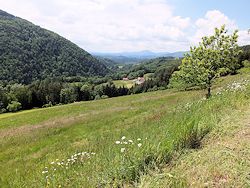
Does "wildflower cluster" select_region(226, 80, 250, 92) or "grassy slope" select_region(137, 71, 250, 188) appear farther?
"wildflower cluster" select_region(226, 80, 250, 92)

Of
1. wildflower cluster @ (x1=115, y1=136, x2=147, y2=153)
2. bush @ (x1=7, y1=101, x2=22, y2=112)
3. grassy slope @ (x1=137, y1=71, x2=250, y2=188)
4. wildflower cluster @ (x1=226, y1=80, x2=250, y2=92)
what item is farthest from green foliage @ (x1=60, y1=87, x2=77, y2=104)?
grassy slope @ (x1=137, y1=71, x2=250, y2=188)

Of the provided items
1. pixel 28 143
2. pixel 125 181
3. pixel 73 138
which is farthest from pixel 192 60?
pixel 125 181

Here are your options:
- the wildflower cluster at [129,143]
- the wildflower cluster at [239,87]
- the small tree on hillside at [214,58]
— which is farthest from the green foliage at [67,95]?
the wildflower cluster at [129,143]

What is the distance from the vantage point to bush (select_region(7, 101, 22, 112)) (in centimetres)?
8531

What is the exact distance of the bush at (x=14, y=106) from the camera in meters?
85.3

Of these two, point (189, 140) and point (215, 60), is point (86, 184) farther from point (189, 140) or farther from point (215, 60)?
point (215, 60)

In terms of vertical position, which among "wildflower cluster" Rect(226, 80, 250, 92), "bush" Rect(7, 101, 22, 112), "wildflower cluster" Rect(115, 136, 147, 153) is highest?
"wildflower cluster" Rect(226, 80, 250, 92)

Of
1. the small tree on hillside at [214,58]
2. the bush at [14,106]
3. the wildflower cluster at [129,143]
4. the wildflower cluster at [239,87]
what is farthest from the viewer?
the bush at [14,106]

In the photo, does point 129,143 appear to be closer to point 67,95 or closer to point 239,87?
point 239,87

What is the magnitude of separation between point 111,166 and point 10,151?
1162cm

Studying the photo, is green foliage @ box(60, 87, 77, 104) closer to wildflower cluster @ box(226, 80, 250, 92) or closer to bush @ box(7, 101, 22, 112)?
bush @ box(7, 101, 22, 112)

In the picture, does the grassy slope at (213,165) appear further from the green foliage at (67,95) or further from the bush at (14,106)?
the green foliage at (67,95)

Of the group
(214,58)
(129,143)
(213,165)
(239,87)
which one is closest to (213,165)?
(213,165)

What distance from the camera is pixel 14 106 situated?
282ft
